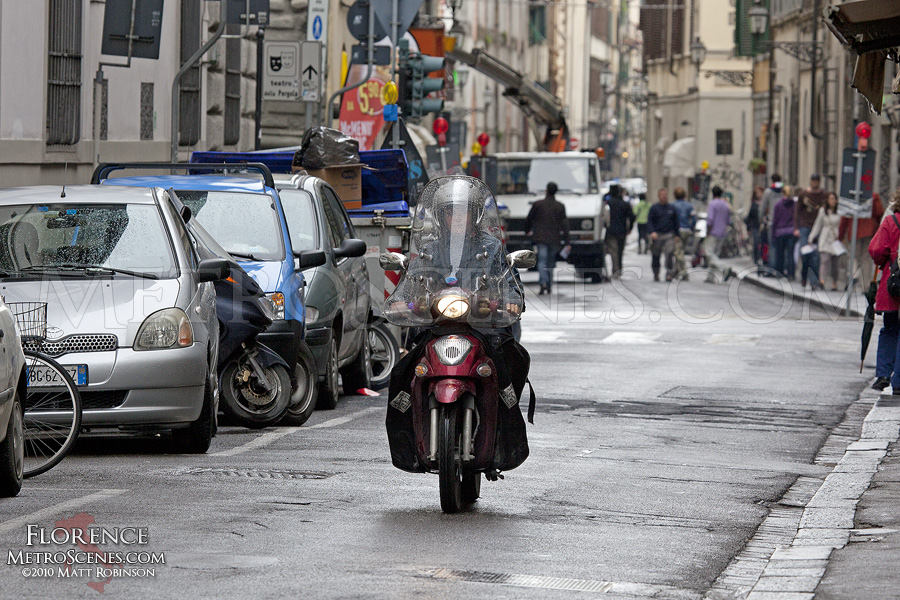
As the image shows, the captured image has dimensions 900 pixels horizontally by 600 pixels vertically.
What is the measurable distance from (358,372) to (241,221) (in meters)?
2.16

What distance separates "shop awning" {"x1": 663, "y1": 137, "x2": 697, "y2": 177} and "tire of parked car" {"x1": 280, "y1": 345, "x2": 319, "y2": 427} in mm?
60208

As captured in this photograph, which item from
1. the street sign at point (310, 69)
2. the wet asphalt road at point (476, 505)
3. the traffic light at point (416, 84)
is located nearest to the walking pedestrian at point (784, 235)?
the traffic light at point (416, 84)

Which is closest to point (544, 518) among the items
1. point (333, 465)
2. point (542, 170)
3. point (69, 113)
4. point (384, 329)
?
point (333, 465)

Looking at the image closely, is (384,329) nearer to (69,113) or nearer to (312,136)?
(312,136)

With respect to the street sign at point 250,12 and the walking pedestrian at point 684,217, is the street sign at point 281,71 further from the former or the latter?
the walking pedestrian at point 684,217

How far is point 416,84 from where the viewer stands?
91.4 feet

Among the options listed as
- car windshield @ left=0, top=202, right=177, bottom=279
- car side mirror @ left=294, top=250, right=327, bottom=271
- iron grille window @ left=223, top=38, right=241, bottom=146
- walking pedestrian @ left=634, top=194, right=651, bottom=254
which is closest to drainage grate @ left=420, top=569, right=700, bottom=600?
car windshield @ left=0, top=202, right=177, bottom=279

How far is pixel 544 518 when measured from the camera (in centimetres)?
849

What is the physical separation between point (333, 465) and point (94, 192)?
7.99 ft

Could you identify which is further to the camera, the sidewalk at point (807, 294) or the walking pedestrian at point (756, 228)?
the walking pedestrian at point (756, 228)

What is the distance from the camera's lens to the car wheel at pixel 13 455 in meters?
8.59

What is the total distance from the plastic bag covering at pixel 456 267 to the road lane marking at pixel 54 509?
5.37ft

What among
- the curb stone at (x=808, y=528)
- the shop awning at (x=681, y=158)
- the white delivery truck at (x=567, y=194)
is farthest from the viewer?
the shop awning at (x=681, y=158)

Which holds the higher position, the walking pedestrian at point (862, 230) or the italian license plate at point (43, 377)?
the walking pedestrian at point (862, 230)
